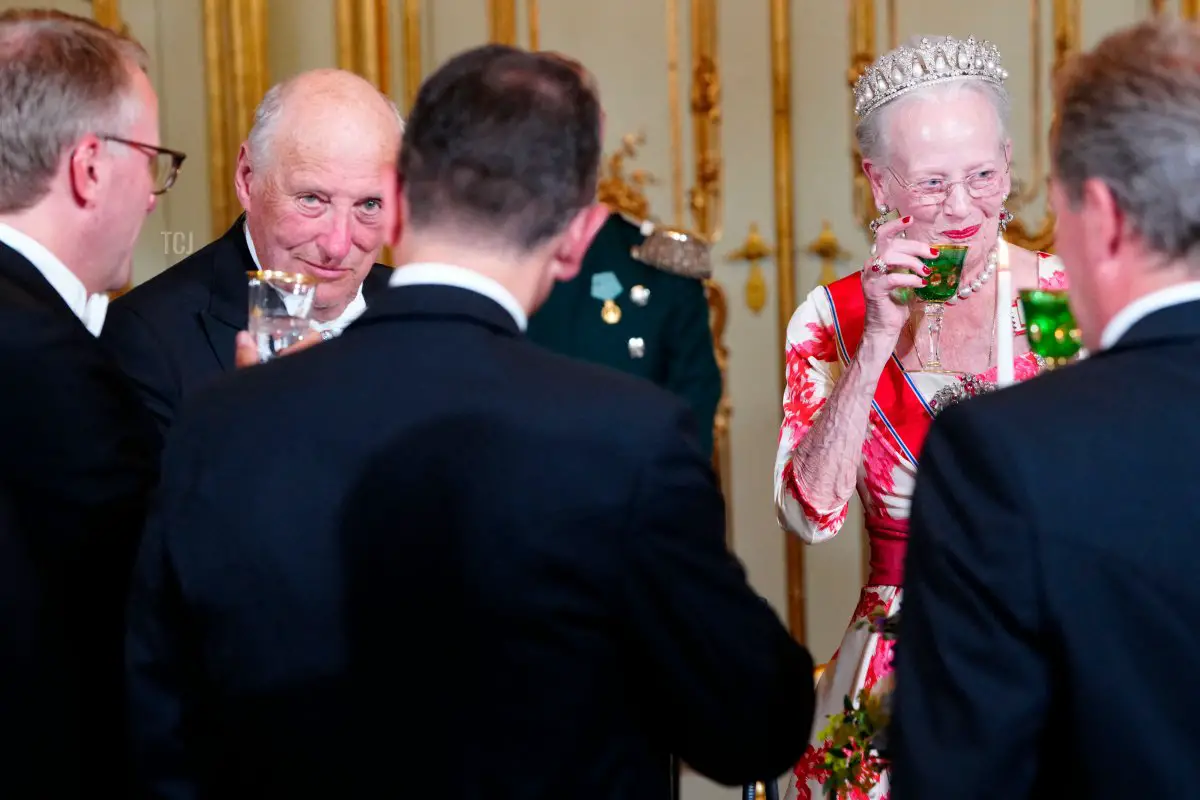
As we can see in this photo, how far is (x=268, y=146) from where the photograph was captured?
2541mm

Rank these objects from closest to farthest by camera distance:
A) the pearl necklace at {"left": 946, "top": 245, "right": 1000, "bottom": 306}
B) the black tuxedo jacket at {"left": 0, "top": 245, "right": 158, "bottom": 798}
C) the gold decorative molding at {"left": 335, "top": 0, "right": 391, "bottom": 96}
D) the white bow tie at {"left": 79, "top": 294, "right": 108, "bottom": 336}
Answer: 1. the black tuxedo jacket at {"left": 0, "top": 245, "right": 158, "bottom": 798}
2. the white bow tie at {"left": 79, "top": 294, "right": 108, "bottom": 336}
3. the pearl necklace at {"left": 946, "top": 245, "right": 1000, "bottom": 306}
4. the gold decorative molding at {"left": 335, "top": 0, "right": 391, "bottom": 96}

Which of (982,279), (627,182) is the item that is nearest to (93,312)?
(982,279)

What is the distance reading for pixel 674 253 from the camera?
11.7 ft

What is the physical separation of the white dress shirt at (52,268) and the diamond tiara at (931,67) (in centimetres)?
120

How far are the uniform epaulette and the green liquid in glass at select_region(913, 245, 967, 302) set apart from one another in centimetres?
148

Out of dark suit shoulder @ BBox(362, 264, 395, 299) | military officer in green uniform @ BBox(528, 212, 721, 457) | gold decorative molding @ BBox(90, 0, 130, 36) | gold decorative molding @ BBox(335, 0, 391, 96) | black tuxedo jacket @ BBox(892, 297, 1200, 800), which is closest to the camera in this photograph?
black tuxedo jacket @ BBox(892, 297, 1200, 800)

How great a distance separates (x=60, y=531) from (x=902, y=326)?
3.99ft

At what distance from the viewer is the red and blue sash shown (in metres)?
2.21

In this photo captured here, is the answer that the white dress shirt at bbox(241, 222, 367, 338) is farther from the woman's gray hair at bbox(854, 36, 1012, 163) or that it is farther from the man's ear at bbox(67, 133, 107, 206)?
the woman's gray hair at bbox(854, 36, 1012, 163)

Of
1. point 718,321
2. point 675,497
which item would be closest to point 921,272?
point 675,497

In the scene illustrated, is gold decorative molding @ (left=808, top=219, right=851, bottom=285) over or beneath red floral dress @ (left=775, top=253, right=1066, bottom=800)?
over

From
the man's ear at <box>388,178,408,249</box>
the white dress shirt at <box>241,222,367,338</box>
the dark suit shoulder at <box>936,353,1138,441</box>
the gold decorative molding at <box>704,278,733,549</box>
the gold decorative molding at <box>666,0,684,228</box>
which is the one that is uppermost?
the gold decorative molding at <box>666,0,684,228</box>

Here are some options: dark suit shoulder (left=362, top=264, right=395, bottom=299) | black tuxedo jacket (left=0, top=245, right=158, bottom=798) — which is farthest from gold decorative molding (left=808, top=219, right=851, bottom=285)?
black tuxedo jacket (left=0, top=245, right=158, bottom=798)

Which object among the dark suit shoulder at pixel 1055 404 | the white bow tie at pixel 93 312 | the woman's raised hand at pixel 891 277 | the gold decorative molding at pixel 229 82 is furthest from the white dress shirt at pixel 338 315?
the gold decorative molding at pixel 229 82
